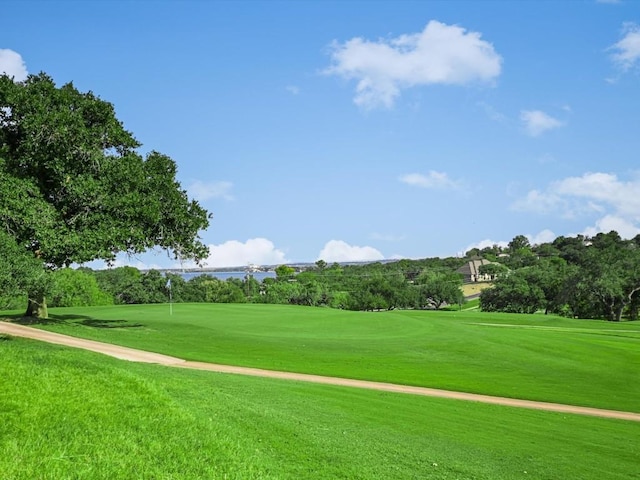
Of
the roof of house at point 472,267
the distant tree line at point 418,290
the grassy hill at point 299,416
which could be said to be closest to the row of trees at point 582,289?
the distant tree line at point 418,290

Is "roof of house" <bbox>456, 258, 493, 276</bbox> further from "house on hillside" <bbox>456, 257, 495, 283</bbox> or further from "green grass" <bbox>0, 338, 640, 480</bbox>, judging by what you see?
"green grass" <bbox>0, 338, 640, 480</bbox>

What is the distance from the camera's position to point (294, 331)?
105 feet

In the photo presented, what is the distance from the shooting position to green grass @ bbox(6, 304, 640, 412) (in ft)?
71.2

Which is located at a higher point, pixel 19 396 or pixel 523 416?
pixel 19 396

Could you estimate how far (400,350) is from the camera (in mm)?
27406

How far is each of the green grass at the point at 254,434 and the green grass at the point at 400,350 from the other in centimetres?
518

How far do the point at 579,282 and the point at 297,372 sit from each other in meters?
70.7

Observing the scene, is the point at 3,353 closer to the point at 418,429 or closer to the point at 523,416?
the point at 418,429

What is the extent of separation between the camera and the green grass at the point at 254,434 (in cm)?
691

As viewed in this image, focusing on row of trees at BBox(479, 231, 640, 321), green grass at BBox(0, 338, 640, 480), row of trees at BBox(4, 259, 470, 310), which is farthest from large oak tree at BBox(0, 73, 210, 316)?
row of trees at BBox(479, 231, 640, 321)

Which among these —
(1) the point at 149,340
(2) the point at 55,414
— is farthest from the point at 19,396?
(1) the point at 149,340

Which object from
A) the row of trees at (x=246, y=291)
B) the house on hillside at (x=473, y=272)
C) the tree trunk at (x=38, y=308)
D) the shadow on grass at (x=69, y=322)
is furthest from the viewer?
the house on hillside at (x=473, y=272)

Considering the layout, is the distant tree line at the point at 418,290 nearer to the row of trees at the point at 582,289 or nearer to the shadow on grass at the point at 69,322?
the row of trees at the point at 582,289

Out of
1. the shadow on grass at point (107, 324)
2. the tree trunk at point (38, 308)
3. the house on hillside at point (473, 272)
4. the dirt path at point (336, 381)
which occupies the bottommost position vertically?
the dirt path at point (336, 381)
